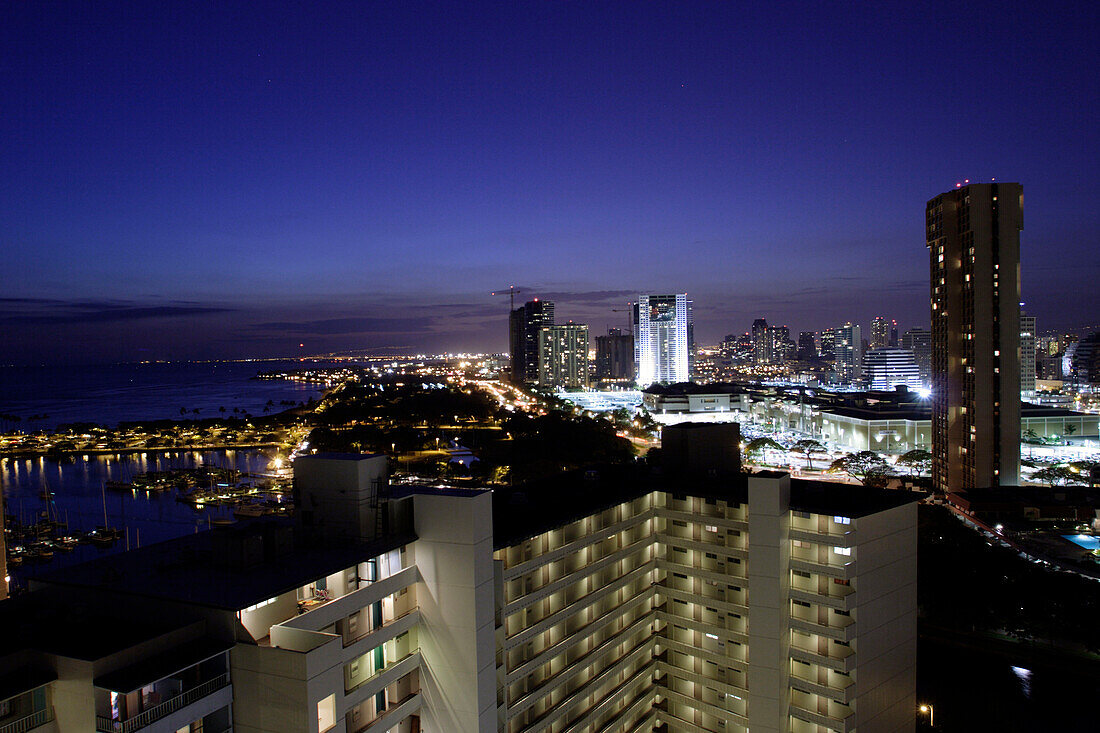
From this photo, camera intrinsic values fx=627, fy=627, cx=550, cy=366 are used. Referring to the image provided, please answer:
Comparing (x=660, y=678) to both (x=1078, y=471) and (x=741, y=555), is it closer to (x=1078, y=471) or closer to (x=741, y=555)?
(x=741, y=555)

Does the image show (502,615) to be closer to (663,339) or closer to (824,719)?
(824,719)

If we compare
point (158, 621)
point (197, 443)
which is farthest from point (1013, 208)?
point (197, 443)

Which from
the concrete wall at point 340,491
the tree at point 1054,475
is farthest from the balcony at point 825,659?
the tree at point 1054,475

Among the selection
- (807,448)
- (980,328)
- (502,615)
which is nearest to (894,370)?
(807,448)

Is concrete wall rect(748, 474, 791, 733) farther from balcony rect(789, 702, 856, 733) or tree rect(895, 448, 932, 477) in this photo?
tree rect(895, 448, 932, 477)

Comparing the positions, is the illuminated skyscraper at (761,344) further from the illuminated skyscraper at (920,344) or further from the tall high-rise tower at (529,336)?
the tall high-rise tower at (529,336)

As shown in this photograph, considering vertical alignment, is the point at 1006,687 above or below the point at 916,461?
below

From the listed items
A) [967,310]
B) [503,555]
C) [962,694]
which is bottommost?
[962,694]
